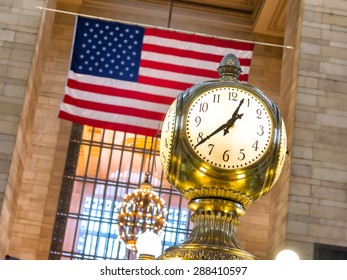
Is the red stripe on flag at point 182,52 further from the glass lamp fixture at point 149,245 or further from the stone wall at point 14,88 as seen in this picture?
the glass lamp fixture at point 149,245

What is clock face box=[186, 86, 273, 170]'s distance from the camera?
1118 millimetres

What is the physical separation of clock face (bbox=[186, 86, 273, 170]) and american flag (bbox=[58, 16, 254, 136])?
777cm

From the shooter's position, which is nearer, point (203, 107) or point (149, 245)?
point (203, 107)

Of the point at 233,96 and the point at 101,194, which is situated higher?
the point at 101,194

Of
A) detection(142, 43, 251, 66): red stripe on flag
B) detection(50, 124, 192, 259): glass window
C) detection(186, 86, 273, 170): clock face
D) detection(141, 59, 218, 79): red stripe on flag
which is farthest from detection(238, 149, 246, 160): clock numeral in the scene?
detection(50, 124, 192, 259): glass window

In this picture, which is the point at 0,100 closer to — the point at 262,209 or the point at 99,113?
the point at 99,113

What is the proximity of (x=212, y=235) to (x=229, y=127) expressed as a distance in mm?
171

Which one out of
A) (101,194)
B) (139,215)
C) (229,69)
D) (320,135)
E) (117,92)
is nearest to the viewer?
(229,69)

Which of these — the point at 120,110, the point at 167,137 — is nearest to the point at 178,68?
the point at 120,110

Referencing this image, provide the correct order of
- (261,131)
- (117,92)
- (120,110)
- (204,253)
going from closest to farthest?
1. (204,253)
2. (261,131)
3. (120,110)
4. (117,92)

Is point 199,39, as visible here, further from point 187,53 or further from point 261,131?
point 261,131

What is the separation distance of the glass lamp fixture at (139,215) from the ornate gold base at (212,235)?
367 inches

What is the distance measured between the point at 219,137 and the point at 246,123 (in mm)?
52

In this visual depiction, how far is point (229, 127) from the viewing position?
3.68 feet
